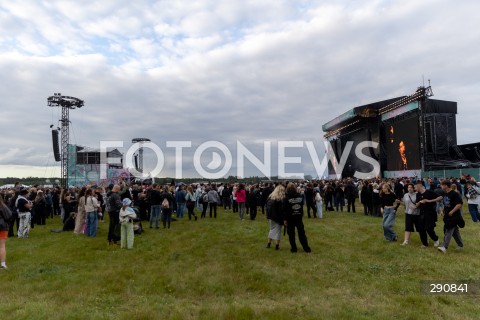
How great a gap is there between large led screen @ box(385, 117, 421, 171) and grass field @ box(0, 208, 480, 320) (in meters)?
20.8

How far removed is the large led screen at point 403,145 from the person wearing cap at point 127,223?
1030 inches

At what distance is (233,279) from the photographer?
21.2 ft

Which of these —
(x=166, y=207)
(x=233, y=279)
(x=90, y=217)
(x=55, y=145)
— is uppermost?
(x=55, y=145)

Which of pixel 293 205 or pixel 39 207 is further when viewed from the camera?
pixel 39 207

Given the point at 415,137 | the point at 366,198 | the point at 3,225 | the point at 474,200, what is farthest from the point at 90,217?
the point at 415,137

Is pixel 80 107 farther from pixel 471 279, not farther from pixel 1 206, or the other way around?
pixel 471 279

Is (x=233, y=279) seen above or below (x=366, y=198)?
below

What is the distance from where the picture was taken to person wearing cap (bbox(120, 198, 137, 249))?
31.0 ft

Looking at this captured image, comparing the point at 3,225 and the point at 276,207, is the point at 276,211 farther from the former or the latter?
the point at 3,225

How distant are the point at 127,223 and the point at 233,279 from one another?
430 cm

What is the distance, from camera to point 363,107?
124 ft

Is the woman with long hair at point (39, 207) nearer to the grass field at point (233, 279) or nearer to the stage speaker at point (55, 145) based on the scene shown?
the grass field at point (233, 279)

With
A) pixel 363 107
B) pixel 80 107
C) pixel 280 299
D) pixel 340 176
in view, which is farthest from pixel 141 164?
pixel 280 299

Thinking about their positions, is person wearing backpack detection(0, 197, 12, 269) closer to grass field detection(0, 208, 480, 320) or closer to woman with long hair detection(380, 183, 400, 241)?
grass field detection(0, 208, 480, 320)
